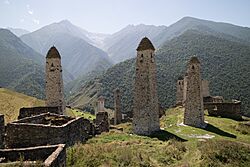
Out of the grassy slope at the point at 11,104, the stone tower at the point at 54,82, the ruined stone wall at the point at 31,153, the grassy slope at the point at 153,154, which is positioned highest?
the stone tower at the point at 54,82

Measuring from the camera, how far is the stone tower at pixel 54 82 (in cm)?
2570

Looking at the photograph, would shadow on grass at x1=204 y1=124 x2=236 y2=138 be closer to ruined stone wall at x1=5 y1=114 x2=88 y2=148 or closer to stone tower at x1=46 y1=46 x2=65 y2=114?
stone tower at x1=46 y1=46 x2=65 y2=114

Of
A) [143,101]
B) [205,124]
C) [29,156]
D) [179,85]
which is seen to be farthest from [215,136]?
[179,85]

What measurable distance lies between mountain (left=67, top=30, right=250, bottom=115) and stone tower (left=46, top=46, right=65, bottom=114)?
3033 cm

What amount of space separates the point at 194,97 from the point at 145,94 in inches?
214

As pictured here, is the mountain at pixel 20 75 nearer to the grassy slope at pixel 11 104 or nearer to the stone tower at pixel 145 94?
the grassy slope at pixel 11 104

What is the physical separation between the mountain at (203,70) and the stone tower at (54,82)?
30330 millimetres

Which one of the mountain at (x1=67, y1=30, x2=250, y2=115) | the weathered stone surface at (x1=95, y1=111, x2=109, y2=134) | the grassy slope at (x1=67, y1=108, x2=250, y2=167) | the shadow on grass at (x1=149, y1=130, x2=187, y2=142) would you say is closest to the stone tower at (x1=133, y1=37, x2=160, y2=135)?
the shadow on grass at (x1=149, y1=130, x2=187, y2=142)

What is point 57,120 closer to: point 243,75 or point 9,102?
point 9,102

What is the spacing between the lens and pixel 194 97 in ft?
93.4

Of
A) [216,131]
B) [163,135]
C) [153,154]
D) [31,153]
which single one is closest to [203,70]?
[216,131]

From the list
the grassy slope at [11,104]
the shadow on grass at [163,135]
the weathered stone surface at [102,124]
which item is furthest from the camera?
the grassy slope at [11,104]

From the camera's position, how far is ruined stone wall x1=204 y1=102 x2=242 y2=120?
111 feet

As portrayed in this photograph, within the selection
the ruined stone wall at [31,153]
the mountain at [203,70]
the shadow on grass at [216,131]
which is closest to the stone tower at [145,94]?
the shadow on grass at [216,131]
